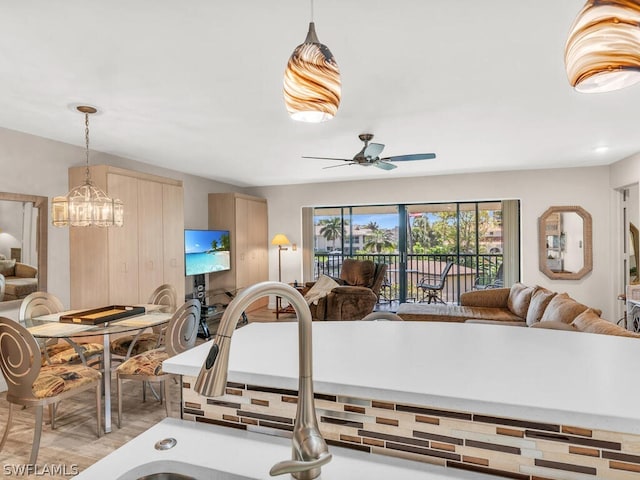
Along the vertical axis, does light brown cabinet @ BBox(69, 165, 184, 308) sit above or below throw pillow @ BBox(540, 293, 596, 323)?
above

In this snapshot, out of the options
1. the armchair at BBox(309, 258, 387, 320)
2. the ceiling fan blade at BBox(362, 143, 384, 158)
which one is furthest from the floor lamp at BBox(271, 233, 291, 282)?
the ceiling fan blade at BBox(362, 143, 384, 158)

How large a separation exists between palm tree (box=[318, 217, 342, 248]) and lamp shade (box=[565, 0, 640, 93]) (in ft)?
23.2

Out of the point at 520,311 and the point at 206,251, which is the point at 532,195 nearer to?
the point at 520,311

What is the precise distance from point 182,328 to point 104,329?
1.73 ft

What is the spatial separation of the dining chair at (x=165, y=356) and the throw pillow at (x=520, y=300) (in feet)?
11.8

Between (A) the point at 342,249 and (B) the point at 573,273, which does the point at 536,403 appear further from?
(A) the point at 342,249

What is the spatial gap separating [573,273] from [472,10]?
5530 mm

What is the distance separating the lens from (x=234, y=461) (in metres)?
0.84

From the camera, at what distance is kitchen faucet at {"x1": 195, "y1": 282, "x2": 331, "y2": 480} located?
589 millimetres

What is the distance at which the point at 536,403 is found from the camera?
79 cm

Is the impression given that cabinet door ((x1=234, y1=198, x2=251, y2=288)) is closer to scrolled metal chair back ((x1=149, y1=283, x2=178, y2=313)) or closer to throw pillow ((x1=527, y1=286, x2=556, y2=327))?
scrolled metal chair back ((x1=149, y1=283, x2=178, y2=313))

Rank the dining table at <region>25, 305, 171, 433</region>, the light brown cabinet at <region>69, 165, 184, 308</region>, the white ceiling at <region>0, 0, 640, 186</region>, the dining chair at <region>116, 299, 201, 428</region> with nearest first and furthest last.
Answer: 1. the white ceiling at <region>0, 0, 640, 186</region>
2. the dining table at <region>25, 305, 171, 433</region>
3. the dining chair at <region>116, 299, 201, 428</region>
4. the light brown cabinet at <region>69, 165, 184, 308</region>

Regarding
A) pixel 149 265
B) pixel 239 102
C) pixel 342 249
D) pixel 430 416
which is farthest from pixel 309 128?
pixel 342 249

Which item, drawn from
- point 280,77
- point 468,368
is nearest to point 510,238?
point 280,77
